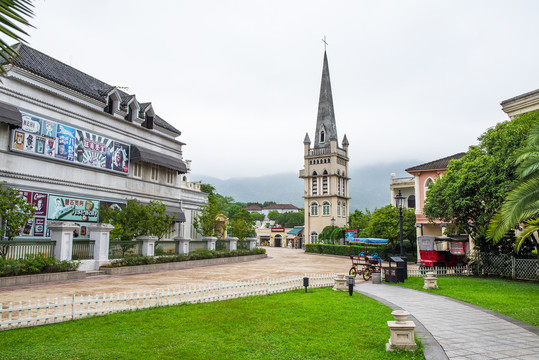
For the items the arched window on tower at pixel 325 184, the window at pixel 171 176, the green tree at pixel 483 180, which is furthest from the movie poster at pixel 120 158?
the arched window on tower at pixel 325 184

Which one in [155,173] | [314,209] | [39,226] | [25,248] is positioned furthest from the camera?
[314,209]

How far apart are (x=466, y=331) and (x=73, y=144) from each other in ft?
73.3

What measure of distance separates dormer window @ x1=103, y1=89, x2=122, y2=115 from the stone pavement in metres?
21.7

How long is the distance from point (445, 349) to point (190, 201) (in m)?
29.9

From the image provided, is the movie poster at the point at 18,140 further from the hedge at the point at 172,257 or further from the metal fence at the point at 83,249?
the hedge at the point at 172,257

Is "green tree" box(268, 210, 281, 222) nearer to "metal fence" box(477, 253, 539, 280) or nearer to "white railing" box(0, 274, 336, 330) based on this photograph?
"metal fence" box(477, 253, 539, 280)

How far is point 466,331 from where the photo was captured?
8.47 m

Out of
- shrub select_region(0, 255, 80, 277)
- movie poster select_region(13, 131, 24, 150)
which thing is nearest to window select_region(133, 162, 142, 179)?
movie poster select_region(13, 131, 24, 150)

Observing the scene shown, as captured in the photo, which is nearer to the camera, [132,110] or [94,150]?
[94,150]

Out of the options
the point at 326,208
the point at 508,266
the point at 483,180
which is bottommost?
the point at 508,266

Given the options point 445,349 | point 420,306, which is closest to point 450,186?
point 420,306

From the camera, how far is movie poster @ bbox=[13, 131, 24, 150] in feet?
65.3

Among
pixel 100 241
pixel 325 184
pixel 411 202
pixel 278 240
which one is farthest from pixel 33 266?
pixel 278 240

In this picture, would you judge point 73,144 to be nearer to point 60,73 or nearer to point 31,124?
point 31,124
